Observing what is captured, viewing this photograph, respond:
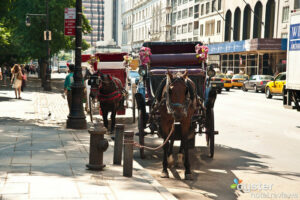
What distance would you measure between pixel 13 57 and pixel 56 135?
46.6 metres

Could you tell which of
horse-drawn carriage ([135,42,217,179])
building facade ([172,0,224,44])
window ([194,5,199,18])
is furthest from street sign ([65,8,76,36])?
window ([194,5,199,18])

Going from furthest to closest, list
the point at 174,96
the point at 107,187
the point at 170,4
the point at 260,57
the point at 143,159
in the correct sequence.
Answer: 1. the point at 170,4
2. the point at 260,57
3. the point at 143,159
4. the point at 174,96
5. the point at 107,187

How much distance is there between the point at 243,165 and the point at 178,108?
7.79 feet

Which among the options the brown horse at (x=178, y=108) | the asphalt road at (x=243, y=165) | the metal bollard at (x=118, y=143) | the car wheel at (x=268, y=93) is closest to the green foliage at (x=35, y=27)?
the car wheel at (x=268, y=93)

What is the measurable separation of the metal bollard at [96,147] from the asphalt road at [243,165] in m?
1.07

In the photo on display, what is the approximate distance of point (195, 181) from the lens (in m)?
7.32

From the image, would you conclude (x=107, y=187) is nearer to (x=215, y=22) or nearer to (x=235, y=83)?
(x=235, y=83)

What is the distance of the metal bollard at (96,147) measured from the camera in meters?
7.29

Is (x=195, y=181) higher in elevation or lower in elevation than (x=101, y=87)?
lower

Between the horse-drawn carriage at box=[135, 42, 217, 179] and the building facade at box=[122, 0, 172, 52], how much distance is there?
6600 cm

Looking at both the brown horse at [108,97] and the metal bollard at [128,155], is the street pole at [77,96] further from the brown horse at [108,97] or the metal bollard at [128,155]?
the metal bollard at [128,155]

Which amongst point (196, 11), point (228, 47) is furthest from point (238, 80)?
point (196, 11)

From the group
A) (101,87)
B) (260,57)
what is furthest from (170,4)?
(101,87)

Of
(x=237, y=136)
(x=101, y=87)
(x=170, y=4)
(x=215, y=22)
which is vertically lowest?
(x=237, y=136)
